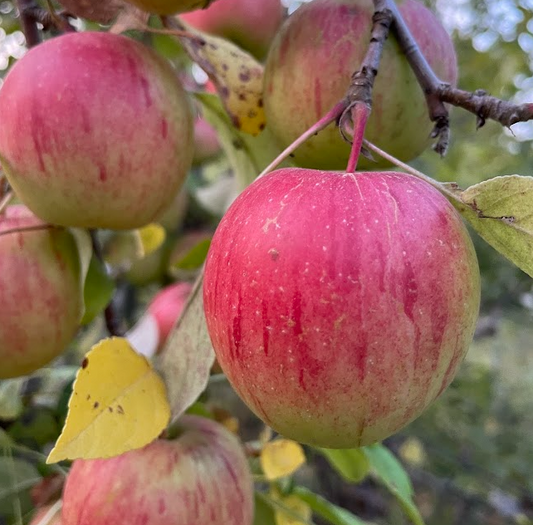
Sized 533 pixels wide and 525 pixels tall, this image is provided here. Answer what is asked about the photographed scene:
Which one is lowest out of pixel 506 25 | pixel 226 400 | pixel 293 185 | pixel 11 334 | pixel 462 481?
pixel 462 481

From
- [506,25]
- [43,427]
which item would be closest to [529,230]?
[43,427]

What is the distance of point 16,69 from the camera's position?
0.57 meters

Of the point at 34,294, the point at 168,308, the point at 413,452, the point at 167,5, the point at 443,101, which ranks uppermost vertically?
the point at 167,5

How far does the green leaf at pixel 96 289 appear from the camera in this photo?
0.73 meters

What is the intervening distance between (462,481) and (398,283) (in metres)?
1.63

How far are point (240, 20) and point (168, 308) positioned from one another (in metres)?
0.46

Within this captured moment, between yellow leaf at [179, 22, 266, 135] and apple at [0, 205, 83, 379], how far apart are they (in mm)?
242

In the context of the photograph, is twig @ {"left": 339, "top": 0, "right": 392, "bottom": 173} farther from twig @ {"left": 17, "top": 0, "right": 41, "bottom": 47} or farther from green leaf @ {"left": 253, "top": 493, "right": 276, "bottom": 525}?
green leaf @ {"left": 253, "top": 493, "right": 276, "bottom": 525}

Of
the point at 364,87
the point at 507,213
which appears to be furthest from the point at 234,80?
the point at 507,213

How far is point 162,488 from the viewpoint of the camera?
1.86 feet

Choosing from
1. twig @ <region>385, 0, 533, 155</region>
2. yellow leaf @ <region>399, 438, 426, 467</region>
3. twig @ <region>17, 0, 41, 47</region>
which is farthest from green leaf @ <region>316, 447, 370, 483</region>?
yellow leaf @ <region>399, 438, 426, 467</region>

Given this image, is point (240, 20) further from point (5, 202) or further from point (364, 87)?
point (364, 87)

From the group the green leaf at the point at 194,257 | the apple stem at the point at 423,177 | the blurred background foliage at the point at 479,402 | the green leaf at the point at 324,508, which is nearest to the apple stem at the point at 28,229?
the green leaf at the point at 194,257

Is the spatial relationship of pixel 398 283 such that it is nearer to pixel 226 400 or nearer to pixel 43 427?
pixel 43 427
